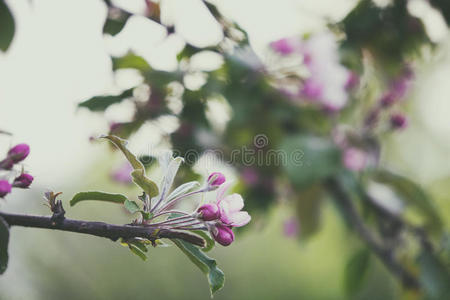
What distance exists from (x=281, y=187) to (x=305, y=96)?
0.33 meters

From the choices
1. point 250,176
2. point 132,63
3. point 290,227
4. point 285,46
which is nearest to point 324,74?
point 285,46

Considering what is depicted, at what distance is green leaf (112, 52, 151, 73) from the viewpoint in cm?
110

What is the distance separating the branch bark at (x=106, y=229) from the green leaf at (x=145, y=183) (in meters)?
0.05

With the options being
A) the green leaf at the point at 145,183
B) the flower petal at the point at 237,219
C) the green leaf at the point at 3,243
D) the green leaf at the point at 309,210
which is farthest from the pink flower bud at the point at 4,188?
the green leaf at the point at 309,210

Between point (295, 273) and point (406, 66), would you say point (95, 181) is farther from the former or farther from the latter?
point (406, 66)

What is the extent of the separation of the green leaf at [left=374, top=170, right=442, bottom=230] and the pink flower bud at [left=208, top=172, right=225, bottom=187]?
991 millimetres

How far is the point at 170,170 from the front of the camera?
56 centimetres

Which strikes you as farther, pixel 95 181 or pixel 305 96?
pixel 95 181

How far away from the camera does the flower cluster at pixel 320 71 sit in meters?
1.33

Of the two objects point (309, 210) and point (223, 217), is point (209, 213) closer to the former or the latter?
point (223, 217)

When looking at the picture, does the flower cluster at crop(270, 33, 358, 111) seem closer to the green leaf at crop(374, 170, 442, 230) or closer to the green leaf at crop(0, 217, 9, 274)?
the green leaf at crop(374, 170, 442, 230)

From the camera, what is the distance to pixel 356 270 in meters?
1.40

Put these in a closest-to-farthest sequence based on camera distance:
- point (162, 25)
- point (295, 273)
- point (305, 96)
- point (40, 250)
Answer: point (162, 25) < point (305, 96) < point (40, 250) < point (295, 273)

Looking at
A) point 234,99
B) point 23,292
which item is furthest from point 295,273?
point 234,99
